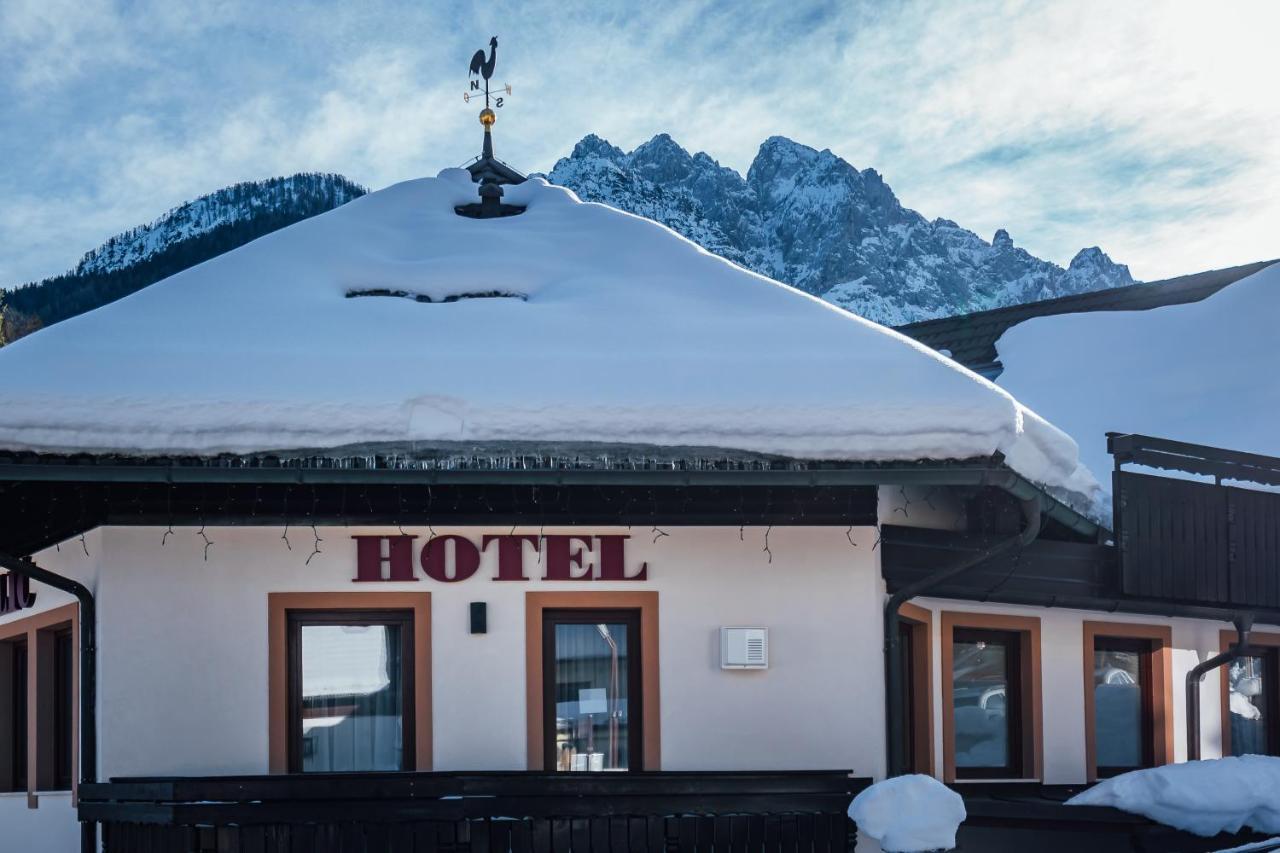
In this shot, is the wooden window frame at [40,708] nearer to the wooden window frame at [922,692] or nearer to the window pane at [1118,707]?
the wooden window frame at [922,692]

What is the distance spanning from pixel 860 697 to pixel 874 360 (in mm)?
1975

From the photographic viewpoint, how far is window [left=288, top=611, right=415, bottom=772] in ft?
26.9

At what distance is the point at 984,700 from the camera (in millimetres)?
10070

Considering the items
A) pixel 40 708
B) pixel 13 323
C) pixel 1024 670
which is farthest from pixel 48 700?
pixel 13 323

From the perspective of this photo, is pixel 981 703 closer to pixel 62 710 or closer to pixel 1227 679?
pixel 1227 679

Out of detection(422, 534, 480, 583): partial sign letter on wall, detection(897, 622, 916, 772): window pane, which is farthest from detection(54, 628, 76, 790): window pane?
detection(897, 622, 916, 772): window pane

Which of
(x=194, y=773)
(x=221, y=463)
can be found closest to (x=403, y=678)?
(x=194, y=773)

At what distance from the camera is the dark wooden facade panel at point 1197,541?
10.3 m

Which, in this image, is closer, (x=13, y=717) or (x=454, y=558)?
(x=454, y=558)

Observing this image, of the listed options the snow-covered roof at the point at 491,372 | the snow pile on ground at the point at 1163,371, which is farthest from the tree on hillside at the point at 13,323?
the snow-covered roof at the point at 491,372

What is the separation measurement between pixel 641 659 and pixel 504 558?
39.2 inches

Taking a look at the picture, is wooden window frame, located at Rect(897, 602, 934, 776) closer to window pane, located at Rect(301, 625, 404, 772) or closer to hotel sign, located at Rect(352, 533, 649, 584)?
hotel sign, located at Rect(352, 533, 649, 584)

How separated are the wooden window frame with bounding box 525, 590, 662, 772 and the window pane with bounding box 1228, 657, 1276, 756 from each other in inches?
242

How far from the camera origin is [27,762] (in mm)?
9414
